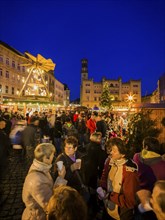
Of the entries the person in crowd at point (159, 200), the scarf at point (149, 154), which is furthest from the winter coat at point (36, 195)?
the scarf at point (149, 154)

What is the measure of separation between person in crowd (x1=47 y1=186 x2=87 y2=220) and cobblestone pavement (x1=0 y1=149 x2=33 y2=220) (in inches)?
127

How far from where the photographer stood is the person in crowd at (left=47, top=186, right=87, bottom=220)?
4.64 feet

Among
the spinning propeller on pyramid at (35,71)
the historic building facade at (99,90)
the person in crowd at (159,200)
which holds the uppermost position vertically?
the historic building facade at (99,90)

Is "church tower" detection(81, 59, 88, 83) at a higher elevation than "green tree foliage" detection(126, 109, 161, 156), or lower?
higher

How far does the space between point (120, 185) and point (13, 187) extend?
4187 mm

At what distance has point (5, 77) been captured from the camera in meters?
39.1

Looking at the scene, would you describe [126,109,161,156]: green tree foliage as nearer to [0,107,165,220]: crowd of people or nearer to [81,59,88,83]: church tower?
[0,107,165,220]: crowd of people

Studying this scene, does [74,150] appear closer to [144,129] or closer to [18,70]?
[144,129]

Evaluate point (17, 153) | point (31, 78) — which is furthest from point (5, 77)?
Answer: point (17, 153)

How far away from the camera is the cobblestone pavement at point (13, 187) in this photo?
4203mm

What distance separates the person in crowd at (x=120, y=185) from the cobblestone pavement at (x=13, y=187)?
8.24ft

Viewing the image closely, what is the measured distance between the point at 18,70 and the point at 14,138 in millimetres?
40485

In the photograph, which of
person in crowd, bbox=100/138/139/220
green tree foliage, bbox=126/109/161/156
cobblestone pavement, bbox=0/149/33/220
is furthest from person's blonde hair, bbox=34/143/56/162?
green tree foliage, bbox=126/109/161/156

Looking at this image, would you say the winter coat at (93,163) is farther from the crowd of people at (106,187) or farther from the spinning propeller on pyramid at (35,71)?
the spinning propeller on pyramid at (35,71)
